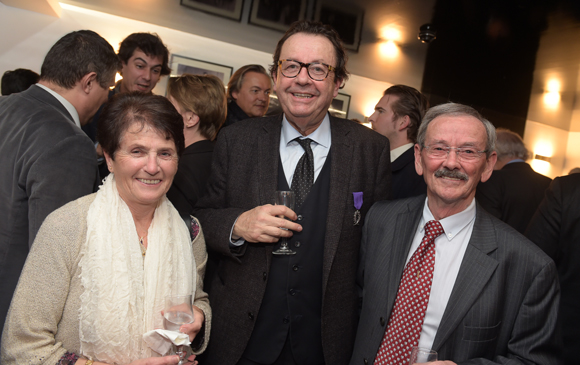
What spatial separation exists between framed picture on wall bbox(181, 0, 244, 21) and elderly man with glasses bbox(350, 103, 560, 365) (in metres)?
3.21

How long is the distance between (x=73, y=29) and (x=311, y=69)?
5.06m

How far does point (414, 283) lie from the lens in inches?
68.4

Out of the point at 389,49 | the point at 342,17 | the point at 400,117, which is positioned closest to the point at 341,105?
the point at 389,49

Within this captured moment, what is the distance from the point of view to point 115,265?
1.61 meters

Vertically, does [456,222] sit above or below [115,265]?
above

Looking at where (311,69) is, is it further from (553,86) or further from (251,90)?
(553,86)

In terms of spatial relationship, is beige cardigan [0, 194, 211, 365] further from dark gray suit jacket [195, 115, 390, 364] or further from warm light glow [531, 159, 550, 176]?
warm light glow [531, 159, 550, 176]

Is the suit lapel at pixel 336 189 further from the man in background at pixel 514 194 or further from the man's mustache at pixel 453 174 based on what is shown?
the man in background at pixel 514 194

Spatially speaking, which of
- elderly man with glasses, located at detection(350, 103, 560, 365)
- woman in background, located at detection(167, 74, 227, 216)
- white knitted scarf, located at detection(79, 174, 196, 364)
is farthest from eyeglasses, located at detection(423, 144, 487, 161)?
woman in background, located at detection(167, 74, 227, 216)

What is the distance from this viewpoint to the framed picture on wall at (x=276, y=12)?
14.0ft

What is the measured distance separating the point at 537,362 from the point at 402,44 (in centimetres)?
428

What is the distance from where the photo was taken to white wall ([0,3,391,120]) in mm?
5453

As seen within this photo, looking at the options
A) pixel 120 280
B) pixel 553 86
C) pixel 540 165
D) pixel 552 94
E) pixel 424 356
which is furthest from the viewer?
pixel 540 165

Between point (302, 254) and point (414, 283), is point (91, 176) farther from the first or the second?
point (414, 283)
